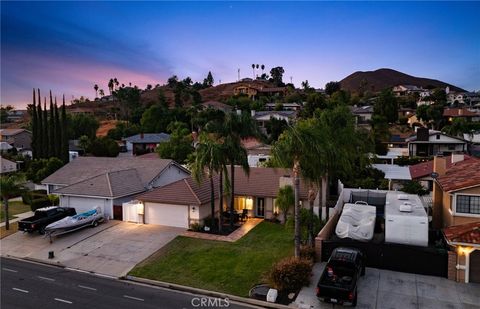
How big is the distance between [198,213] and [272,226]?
5.75m

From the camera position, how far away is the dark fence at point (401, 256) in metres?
18.4

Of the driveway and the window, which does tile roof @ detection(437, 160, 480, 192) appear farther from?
the driveway

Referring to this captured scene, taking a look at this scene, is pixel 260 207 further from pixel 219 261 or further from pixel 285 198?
pixel 219 261

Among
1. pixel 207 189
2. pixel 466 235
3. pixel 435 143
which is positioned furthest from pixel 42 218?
pixel 435 143

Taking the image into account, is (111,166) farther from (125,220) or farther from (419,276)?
(419,276)

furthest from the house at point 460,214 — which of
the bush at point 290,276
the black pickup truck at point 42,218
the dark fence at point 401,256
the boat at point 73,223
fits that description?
the black pickup truck at point 42,218

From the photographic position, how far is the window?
66.4ft

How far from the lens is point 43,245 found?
2497 centimetres

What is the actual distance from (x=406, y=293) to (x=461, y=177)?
32.5 ft

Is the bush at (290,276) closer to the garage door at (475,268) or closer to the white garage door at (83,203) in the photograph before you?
the garage door at (475,268)

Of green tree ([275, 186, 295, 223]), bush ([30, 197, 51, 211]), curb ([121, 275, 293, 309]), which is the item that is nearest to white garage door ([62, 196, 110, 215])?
bush ([30, 197, 51, 211])

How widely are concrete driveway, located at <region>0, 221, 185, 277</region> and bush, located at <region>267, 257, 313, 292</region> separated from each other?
28.1 ft

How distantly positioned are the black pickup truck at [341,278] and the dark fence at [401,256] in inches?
76.1

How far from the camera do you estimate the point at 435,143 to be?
195ft
